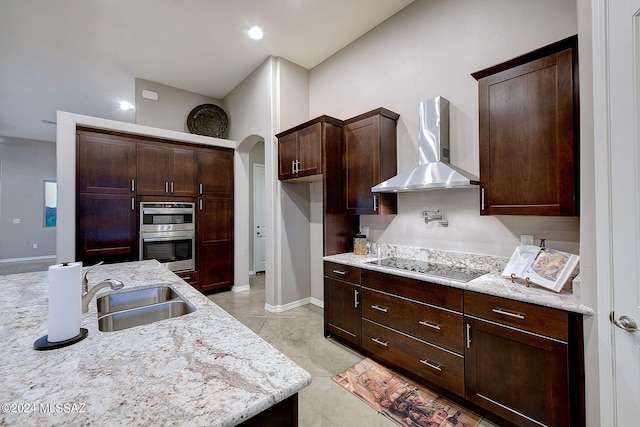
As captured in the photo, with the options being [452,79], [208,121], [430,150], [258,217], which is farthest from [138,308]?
[258,217]

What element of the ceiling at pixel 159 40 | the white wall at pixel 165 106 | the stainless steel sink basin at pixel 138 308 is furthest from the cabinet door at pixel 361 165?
the white wall at pixel 165 106

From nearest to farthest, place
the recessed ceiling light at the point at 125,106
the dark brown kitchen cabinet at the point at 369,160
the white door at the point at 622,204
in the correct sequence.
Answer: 1. the white door at the point at 622,204
2. the dark brown kitchen cabinet at the point at 369,160
3. the recessed ceiling light at the point at 125,106

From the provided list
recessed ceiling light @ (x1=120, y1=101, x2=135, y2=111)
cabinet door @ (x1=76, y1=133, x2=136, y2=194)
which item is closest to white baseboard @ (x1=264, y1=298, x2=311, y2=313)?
cabinet door @ (x1=76, y1=133, x2=136, y2=194)

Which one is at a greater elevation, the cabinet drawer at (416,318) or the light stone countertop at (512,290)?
the light stone countertop at (512,290)

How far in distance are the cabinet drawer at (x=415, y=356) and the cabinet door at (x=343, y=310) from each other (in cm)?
12

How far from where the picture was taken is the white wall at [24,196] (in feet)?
22.1

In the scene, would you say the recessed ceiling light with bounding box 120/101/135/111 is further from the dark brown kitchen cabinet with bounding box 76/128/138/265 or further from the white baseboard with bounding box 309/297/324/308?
the white baseboard with bounding box 309/297/324/308

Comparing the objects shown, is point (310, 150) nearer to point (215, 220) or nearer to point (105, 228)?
point (215, 220)

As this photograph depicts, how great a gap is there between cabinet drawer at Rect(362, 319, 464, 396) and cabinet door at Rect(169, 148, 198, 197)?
333 centimetres

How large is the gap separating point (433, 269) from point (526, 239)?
719mm

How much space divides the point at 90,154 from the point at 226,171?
69.7 inches

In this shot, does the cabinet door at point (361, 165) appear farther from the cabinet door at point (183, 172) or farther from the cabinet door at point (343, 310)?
the cabinet door at point (183, 172)

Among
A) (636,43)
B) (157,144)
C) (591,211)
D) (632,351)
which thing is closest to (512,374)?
(632,351)

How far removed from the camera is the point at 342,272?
2.71 metres
